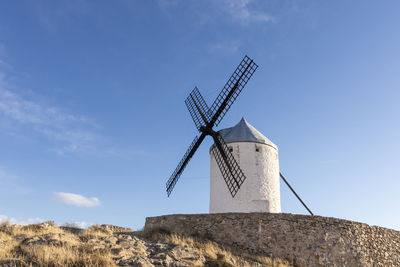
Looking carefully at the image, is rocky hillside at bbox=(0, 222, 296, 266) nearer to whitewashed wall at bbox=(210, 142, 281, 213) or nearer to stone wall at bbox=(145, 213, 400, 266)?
stone wall at bbox=(145, 213, 400, 266)

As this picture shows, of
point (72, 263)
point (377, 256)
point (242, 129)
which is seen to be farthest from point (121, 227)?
point (377, 256)

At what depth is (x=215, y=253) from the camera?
9.90 meters

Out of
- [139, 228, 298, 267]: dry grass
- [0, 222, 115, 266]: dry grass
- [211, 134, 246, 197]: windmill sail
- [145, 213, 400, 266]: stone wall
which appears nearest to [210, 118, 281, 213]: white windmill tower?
[211, 134, 246, 197]: windmill sail

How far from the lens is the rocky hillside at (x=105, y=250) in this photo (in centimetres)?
707

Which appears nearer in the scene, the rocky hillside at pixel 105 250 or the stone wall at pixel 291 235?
the rocky hillside at pixel 105 250

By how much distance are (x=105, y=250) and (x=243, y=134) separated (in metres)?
9.98

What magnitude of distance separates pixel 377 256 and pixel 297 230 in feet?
12.0

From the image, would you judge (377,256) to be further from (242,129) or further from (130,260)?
(130,260)

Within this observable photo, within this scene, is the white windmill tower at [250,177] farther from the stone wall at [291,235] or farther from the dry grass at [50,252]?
the dry grass at [50,252]

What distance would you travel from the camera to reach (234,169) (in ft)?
49.4

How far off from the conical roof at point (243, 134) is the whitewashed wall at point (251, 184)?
0.20 metres

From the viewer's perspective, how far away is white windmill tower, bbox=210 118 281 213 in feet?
50.5

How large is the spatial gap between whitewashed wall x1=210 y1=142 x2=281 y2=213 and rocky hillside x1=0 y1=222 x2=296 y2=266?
4078mm

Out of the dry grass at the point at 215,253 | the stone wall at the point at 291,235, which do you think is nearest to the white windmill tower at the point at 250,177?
the stone wall at the point at 291,235
